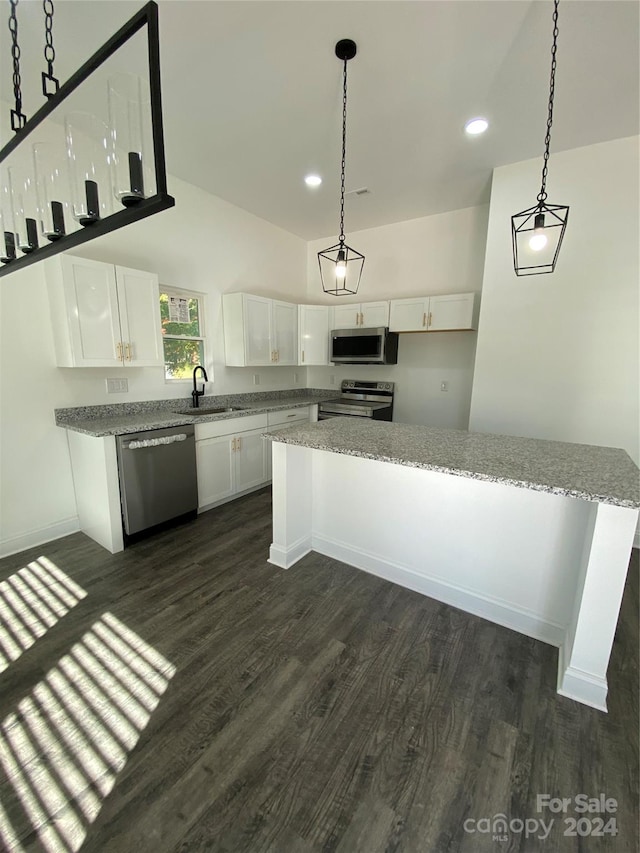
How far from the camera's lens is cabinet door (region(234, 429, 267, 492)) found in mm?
3547

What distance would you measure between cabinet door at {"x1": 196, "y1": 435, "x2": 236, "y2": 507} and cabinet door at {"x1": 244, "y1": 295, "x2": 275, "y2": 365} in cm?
109

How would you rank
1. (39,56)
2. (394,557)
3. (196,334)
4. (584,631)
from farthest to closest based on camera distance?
(196,334) → (394,557) → (39,56) → (584,631)

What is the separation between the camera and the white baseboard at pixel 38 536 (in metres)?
2.57

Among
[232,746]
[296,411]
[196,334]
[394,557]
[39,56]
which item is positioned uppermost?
[39,56]

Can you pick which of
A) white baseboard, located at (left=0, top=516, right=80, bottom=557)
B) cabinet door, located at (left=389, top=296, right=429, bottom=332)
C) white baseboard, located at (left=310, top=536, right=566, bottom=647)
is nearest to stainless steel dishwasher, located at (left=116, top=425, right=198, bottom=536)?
white baseboard, located at (left=0, top=516, right=80, bottom=557)

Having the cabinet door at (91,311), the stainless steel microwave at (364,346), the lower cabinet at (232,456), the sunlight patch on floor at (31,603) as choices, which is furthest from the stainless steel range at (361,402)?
the sunlight patch on floor at (31,603)

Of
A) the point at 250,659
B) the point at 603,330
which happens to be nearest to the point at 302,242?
the point at 603,330

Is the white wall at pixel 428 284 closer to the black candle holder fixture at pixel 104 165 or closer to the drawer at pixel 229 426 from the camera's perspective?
the drawer at pixel 229 426

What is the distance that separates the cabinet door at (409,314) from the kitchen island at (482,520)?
2.02 metres

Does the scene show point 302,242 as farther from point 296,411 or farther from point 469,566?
point 469,566

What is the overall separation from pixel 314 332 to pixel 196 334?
1521mm

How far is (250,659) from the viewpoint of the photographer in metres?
1.72

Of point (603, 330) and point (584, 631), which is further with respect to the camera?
point (603, 330)

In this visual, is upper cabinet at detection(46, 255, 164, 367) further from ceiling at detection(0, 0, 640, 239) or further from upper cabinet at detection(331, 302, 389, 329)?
upper cabinet at detection(331, 302, 389, 329)
